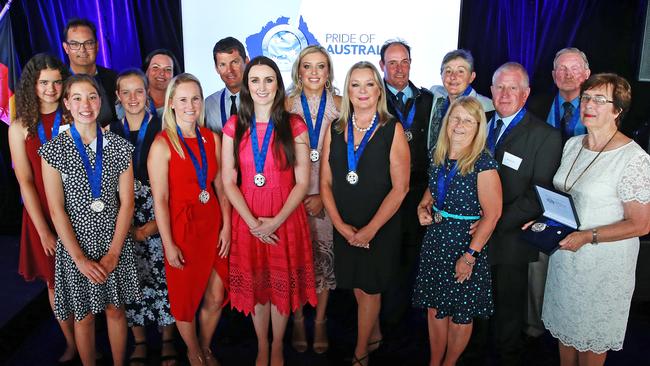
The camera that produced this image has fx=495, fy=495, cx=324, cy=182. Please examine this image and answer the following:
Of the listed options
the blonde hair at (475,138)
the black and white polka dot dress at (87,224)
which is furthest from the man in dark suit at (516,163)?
the black and white polka dot dress at (87,224)

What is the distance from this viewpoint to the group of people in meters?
2.45

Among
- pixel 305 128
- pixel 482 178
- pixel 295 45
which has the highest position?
pixel 295 45

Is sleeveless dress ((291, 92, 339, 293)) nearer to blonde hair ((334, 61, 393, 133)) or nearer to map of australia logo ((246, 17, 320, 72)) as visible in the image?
blonde hair ((334, 61, 393, 133))

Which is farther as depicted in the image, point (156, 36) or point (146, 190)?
point (156, 36)

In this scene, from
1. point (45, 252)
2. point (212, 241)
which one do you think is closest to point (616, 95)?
point (212, 241)

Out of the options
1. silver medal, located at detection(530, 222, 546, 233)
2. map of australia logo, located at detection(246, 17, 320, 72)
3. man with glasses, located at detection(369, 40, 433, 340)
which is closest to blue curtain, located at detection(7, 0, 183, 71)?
map of australia logo, located at detection(246, 17, 320, 72)

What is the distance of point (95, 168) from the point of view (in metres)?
2.48

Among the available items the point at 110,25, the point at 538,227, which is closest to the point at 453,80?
the point at 538,227

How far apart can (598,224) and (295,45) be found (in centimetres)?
374

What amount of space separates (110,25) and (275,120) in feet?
11.6

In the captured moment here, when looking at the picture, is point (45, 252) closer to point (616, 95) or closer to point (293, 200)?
point (293, 200)

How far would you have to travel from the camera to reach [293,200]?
268cm

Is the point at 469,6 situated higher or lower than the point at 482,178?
higher

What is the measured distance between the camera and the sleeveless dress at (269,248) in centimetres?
267
